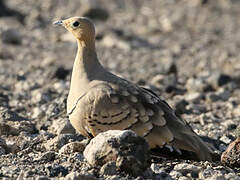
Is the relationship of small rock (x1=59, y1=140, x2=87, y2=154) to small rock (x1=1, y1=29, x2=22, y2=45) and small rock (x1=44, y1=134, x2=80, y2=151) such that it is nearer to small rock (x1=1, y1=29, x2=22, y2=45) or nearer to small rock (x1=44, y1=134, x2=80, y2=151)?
small rock (x1=44, y1=134, x2=80, y2=151)

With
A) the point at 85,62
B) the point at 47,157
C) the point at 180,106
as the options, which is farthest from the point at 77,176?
the point at 180,106

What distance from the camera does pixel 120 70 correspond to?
39.0 feet

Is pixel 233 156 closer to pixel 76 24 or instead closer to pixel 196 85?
pixel 76 24

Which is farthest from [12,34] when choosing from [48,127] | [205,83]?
[48,127]

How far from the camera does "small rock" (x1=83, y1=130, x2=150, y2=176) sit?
15.1ft

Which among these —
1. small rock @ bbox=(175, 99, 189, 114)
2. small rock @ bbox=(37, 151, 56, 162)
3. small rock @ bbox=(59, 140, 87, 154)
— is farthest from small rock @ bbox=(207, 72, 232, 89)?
small rock @ bbox=(37, 151, 56, 162)

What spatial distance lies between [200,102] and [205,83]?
3.38ft

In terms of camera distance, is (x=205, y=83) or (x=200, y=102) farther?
(x=205, y=83)

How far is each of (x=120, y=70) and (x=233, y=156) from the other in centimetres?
666

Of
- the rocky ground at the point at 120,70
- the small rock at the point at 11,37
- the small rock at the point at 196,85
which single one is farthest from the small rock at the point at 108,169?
the small rock at the point at 11,37

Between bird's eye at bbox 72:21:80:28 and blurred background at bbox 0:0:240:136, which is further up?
bird's eye at bbox 72:21:80:28

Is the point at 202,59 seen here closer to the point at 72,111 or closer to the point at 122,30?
the point at 122,30

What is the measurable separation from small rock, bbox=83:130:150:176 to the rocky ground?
0.08 meters

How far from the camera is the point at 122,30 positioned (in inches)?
599
